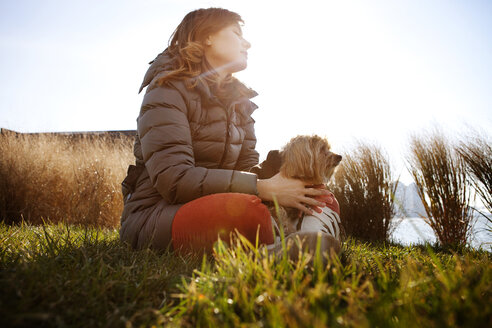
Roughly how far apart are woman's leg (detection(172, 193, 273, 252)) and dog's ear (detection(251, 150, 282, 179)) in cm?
85

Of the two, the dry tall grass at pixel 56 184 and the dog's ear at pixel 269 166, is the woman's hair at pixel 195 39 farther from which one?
the dry tall grass at pixel 56 184

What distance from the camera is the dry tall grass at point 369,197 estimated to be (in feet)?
14.5

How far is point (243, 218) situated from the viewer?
1715 millimetres

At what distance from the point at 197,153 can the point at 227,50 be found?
873 mm

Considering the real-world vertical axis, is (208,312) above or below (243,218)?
below

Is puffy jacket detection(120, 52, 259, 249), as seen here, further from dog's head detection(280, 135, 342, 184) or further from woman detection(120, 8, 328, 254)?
dog's head detection(280, 135, 342, 184)

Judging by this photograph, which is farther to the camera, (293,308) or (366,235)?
(366,235)

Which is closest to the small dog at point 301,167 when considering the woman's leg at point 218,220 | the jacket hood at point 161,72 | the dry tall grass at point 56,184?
the woman's leg at point 218,220

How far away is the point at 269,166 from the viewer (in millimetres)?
2664

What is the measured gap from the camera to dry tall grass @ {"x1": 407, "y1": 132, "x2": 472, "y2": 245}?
3803 mm

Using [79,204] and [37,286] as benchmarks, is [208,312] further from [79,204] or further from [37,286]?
[79,204]

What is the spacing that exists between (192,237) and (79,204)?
4108mm

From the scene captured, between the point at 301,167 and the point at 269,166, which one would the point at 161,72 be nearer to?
the point at 269,166

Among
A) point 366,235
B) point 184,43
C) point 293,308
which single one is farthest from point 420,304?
point 366,235
